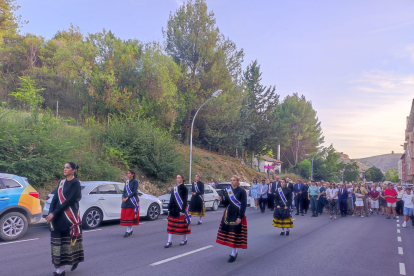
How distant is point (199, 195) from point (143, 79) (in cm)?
1661

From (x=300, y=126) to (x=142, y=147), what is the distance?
4838 centimetres

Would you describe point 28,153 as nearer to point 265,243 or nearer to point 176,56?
point 265,243

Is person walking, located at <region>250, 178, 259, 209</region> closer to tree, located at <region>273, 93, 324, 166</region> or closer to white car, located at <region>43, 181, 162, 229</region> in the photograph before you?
white car, located at <region>43, 181, 162, 229</region>

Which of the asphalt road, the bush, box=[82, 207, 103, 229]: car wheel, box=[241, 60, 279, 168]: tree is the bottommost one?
the asphalt road

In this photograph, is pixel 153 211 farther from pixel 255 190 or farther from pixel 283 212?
pixel 255 190

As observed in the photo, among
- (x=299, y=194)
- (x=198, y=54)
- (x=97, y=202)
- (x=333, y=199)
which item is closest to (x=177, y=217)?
(x=97, y=202)

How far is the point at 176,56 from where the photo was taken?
35875 millimetres

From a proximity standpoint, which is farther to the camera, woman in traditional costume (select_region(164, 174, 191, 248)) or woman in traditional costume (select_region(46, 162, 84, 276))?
woman in traditional costume (select_region(164, 174, 191, 248))

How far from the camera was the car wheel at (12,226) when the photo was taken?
8734mm

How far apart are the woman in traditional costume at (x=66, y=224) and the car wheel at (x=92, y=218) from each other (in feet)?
18.2

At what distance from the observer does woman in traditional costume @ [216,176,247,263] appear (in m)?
7.04

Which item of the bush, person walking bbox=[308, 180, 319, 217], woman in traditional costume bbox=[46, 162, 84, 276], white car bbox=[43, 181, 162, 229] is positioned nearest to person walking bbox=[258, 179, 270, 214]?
person walking bbox=[308, 180, 319, 217]

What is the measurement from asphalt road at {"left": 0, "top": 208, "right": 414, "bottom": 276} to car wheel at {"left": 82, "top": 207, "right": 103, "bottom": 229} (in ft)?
1.66

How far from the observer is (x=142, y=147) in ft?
71.6
